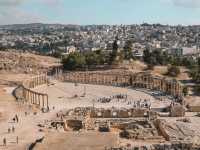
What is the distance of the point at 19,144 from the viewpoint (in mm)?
45594

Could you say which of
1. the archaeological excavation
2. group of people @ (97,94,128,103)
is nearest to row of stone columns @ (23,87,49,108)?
the archaeological excavation

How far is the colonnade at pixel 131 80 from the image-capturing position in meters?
80.9

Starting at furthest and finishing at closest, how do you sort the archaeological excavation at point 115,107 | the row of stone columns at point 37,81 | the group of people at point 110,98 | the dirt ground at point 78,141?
the row of stone columns at point 37,81, the group of people at point 110,98, the archaeological excavation at point 115,107, the dirt ground at point 78,141

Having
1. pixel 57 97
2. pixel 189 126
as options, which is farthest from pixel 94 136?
pixel 57 97

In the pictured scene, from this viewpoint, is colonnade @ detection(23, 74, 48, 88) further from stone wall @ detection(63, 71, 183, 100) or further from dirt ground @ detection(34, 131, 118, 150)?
dirt ground @ detection(34, 131, 118, 150)

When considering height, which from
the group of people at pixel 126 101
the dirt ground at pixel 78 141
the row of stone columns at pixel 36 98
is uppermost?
the dirt ground at pixel 78 141

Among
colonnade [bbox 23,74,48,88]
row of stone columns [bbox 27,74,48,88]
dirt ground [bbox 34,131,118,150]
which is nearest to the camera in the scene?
dirt ground [bbox 34,131,118,150]

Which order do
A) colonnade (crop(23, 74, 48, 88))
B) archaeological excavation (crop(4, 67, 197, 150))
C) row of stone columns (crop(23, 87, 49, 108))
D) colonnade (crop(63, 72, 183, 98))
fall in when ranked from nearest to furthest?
archaeological excavation (crop(4, 67, 197, 150)), row of stone columns (crop(23, 87, 49, 108)), colonnade (crop(63, 72, 183, 98)), colonnade (crop(23, 74, 48, 88))

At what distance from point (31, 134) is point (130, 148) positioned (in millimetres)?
15519

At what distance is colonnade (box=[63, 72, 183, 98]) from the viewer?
266ft

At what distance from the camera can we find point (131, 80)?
89625 millimetres

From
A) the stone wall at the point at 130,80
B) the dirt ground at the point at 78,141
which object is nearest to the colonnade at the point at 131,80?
the stone wall at the point at 130,80

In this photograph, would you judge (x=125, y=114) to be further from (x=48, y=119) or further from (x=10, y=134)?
(x=10, y=134)

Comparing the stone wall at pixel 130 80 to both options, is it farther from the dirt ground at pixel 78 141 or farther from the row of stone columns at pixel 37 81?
the dirt ground at pixel 78 141
